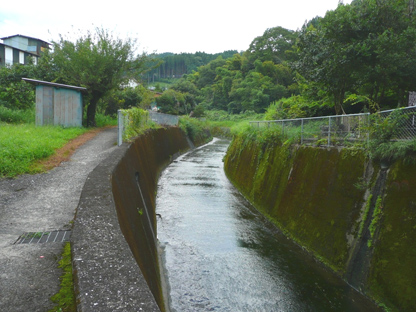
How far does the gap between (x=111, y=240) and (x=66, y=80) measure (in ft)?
61.8

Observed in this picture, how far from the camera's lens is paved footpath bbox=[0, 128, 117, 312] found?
2.89m

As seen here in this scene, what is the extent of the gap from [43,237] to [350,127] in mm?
7382

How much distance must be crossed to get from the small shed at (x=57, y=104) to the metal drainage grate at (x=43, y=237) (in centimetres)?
1311

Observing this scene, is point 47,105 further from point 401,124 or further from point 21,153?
point 401,124

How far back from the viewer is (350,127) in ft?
26.1

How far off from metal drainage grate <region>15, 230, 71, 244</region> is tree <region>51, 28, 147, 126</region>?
1568 centimetres

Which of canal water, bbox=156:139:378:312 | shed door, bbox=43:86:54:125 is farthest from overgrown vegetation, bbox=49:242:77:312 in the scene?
shed door, bbox=43:86:54:125

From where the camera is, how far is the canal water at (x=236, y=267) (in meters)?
5.96

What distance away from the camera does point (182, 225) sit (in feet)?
32.4

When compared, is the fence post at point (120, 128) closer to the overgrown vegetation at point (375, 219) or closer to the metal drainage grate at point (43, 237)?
the metal drainage grate at point (43, 237)

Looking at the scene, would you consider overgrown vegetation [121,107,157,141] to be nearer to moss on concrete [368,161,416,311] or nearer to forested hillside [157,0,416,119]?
forested hillside [157,0,416,119]

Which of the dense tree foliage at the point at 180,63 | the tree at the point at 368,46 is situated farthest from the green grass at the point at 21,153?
the dense tree foliage at the point at 180,63

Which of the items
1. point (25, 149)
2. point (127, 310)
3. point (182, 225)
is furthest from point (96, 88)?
point (127, 310)

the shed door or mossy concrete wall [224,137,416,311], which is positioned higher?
the shed door
